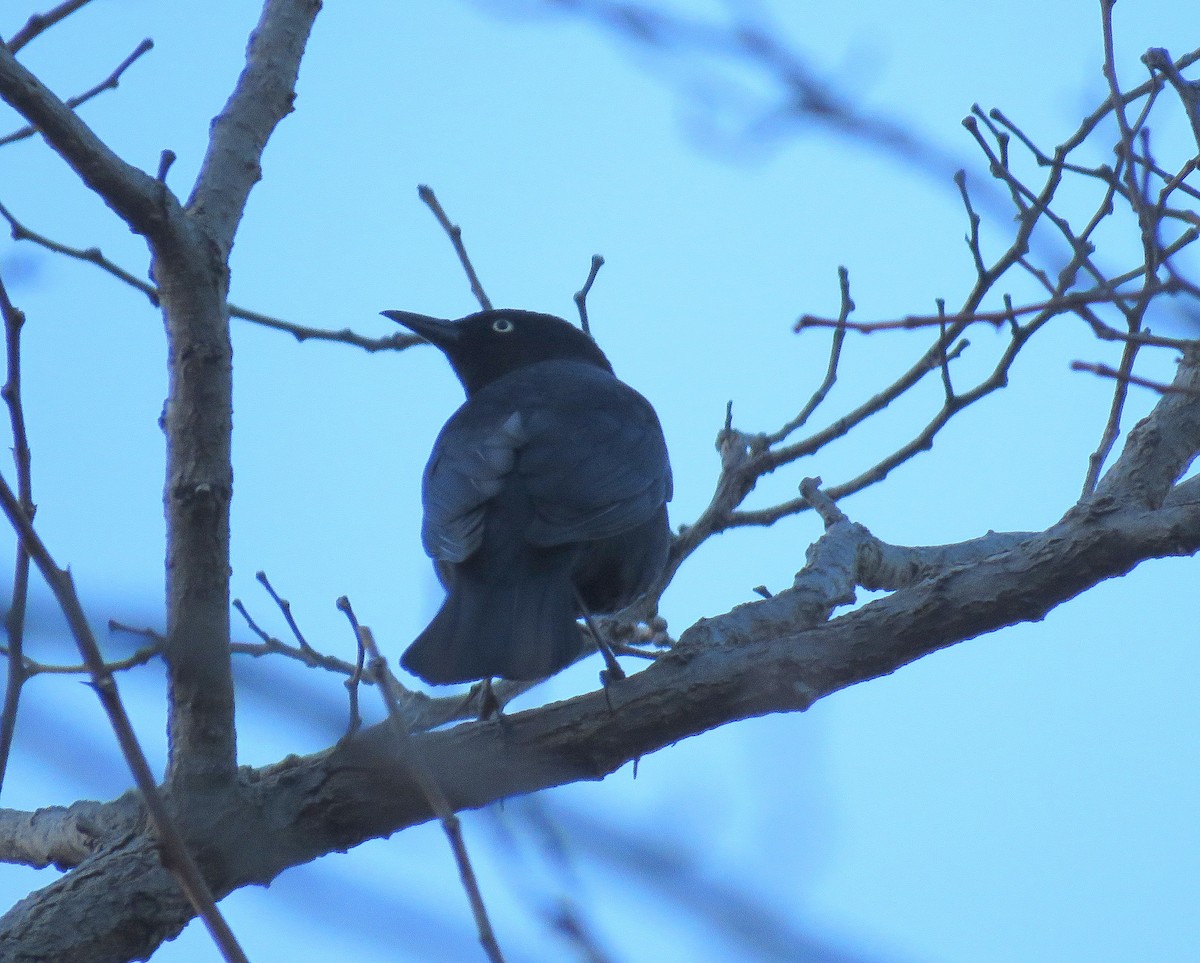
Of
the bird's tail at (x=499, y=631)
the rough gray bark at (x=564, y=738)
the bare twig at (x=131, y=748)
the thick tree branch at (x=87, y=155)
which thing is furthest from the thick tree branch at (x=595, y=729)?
the bare twig at (x=131, y=748)

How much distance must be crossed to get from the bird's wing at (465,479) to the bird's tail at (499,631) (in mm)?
126

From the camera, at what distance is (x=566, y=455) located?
5301mm

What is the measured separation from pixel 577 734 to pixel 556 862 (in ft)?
6.72

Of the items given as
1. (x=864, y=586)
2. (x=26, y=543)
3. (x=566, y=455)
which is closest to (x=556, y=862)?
(x=26, y=543)

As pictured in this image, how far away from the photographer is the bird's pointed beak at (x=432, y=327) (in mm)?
7119

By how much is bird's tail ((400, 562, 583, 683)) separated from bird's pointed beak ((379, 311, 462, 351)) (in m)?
2.61

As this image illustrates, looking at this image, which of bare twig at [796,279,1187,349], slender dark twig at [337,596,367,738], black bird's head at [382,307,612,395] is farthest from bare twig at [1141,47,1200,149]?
black bird's head at [382,307,612,395]

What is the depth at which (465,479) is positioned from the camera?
515 cm

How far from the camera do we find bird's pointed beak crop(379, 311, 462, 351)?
23.4ft

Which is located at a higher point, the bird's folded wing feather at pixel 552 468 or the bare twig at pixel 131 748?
the bird's folded wing feather at pixel 552 468

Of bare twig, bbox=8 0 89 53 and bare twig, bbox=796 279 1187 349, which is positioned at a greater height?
bare twig, bbox=8 0 89 53

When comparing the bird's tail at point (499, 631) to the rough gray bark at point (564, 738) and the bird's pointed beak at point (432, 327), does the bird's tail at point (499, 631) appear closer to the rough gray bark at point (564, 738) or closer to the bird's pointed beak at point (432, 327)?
the rough gray bark at point (564, 738)

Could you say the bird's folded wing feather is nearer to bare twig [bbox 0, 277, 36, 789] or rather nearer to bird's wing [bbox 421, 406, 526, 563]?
bird's wing [bbox 421, 406, 526, 563]

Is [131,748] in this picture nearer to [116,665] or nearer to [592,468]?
[116,665]
